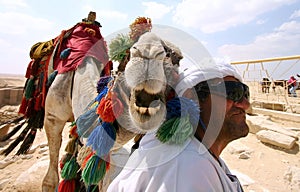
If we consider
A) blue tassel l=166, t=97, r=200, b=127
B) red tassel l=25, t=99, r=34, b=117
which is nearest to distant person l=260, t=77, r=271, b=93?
red tassel l=25, t=99, r=34, b=117

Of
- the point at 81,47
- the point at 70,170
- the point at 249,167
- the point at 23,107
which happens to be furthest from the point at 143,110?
the point at 249,167

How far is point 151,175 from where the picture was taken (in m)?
0.91

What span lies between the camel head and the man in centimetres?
7

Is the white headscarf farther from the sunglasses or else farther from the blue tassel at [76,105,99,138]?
the blue tassel at [76,105,99,138]

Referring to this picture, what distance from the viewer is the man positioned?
86 centimetres

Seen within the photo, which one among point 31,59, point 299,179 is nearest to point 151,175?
point 299,179

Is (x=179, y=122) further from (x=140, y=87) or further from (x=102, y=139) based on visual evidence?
(x=102, y=139)

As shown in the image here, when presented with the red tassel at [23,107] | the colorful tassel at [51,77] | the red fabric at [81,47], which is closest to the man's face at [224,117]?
the red fabric at [81,47]

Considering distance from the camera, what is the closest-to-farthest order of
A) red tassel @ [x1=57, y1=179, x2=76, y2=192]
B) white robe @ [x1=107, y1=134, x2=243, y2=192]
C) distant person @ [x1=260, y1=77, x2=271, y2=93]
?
white robe @ [x1=107, y1=134, x2=243, y2=192]
red tassel @ [x1=57, y1=179, x2=76, y2=192]
distant person @ [x1=260, y1=77, x2=271, y2=93]

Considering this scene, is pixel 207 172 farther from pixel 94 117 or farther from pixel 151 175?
pixel 94 117

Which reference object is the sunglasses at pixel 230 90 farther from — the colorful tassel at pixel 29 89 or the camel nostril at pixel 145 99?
the colorful tassel at pixel 29 89

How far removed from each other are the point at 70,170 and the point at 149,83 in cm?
119

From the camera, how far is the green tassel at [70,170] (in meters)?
1.84

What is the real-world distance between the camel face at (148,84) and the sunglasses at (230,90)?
0.73ft
